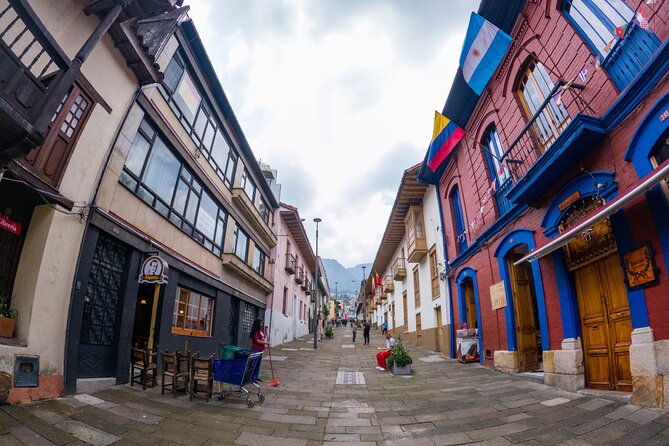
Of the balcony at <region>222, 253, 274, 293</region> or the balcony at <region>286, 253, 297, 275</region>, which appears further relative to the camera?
the balcony at <region>286, 253, 297, 275</region>

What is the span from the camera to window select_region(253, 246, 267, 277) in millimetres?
18083

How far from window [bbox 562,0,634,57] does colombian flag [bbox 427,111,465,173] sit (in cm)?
336

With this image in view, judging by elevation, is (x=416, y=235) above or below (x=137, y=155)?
above

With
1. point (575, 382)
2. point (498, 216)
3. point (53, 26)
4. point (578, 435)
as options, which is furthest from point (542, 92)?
point (53, 26)

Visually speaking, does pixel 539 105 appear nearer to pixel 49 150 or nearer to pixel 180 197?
pixel 180 197

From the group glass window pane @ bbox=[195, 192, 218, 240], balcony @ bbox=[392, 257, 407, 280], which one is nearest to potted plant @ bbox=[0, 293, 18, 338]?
glass window pane @ bbox=[195, 192, 218, 240]

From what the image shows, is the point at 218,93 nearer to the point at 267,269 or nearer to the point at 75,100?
the point at 75,100

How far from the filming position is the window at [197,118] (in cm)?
966

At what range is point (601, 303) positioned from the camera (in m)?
6.37

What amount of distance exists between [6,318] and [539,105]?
1199 cm

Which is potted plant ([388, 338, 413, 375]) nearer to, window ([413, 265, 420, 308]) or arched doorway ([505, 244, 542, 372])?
arched doorway ([505, 244, 542, 372])

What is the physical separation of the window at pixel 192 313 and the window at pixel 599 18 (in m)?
12.4

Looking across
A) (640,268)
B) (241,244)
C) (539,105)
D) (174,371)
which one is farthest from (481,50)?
(241,244)

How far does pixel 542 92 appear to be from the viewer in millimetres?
8039
